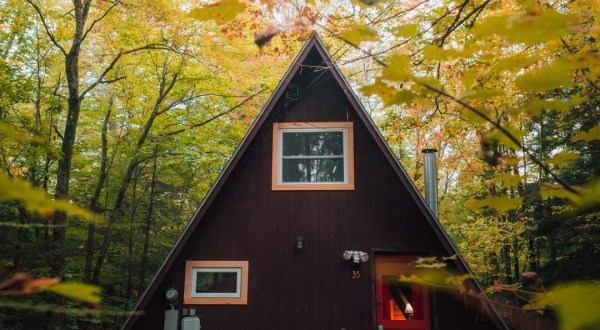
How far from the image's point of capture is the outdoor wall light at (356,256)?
661 centimetres

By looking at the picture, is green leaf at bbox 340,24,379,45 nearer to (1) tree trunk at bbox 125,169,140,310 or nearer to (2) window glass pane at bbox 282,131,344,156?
(2) window glass pane at bbox 282,131,344,156

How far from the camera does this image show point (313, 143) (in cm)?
737

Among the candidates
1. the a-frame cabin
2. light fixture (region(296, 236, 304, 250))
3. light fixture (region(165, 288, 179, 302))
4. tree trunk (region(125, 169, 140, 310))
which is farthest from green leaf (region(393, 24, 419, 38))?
tree trunk (region(125, 169, 140, 310))

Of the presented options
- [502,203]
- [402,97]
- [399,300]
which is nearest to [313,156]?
[399,300]

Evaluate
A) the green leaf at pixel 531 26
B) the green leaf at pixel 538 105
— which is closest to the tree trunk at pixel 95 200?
the green leaf at pixel 538 105

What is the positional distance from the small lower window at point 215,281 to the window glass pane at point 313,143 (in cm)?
214

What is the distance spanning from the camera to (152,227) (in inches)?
577

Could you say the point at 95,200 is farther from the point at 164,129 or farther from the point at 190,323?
the point at 190,323

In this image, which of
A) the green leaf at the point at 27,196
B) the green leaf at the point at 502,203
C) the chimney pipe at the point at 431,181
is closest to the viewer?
the green leaf at the point at 27,196

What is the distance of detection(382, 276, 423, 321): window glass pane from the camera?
6848 millimetres

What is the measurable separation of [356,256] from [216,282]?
2.34 m

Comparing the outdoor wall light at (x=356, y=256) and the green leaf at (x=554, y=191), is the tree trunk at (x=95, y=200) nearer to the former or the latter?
the outdoor wall light at (x=356, y=256)

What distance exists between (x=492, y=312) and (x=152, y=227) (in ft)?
38.8

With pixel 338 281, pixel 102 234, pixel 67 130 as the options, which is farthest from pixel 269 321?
pixel 102 234
